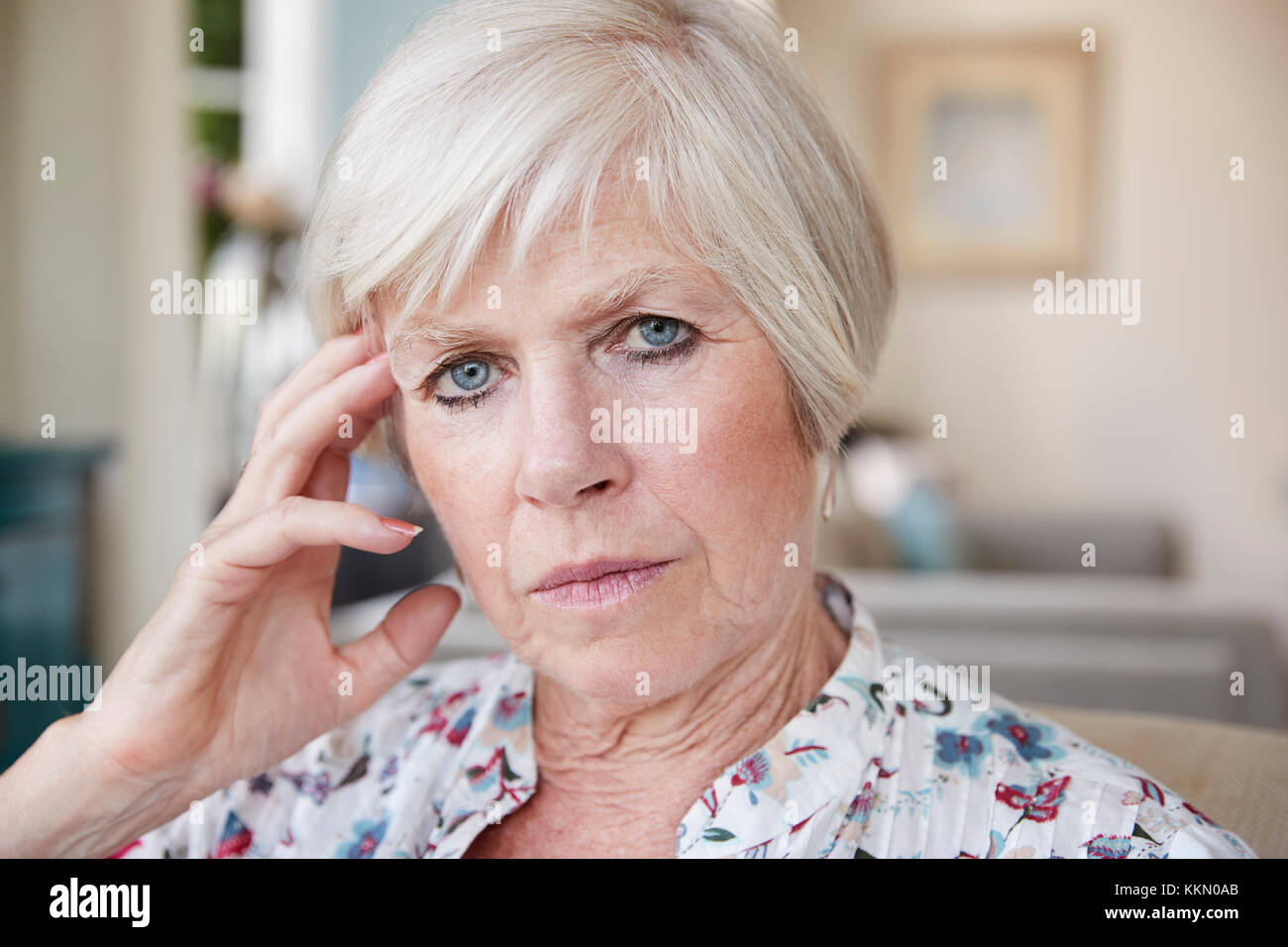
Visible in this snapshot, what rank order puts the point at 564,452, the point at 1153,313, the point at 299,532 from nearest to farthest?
the point at 564,452 → the point at 299,532 → the point at 1153,313

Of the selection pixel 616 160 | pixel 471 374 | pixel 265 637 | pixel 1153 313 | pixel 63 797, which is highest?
pixel 1153 313

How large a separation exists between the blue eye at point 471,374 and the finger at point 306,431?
8cm

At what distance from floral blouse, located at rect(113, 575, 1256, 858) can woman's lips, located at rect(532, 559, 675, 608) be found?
19cm

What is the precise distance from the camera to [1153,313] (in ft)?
16.0

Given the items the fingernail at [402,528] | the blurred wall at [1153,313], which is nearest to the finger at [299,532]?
the fingernail at [402,528]

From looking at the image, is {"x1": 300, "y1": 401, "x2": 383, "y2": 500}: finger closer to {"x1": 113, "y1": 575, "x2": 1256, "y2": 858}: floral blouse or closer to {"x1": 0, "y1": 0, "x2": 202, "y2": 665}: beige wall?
{"x1": 113, "y1": 575, "x2": 1256, "y2": 858}: floral blouse

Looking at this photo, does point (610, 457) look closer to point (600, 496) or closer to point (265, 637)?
point (600, 496)

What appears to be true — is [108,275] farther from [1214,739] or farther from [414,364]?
[1214,739]

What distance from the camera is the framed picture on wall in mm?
4949

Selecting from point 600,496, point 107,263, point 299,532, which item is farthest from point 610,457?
point 107,263

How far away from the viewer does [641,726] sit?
3.29 feet

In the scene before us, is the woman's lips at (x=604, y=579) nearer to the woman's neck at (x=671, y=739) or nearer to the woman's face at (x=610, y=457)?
the woman's face at (x=610, y=457)

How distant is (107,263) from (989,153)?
3712 millimetres

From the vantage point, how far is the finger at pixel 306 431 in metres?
0.97
